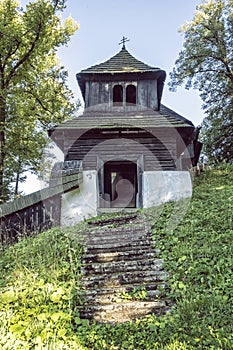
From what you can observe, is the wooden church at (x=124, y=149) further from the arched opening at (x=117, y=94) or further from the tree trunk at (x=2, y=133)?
the tree trunk at (x=2, y=133)

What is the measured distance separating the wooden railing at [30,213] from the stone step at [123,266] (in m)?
1.44

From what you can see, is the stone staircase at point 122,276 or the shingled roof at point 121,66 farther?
the shingled roof at point 121,66

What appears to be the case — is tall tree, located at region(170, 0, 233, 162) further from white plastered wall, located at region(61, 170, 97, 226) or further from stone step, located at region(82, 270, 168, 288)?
stone step, located at region(82, 270, 168, 288)

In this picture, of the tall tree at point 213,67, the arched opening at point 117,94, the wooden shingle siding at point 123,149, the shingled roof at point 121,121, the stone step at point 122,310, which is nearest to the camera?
the stone step at point 122,310

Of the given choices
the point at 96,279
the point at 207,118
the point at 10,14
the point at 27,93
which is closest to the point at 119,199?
the point at 27,93

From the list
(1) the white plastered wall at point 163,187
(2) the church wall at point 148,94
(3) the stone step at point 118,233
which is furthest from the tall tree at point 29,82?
(3) the stone step at point 118,233

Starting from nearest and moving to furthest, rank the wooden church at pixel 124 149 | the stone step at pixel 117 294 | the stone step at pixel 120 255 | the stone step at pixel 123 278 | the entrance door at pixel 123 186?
A: the stone step at pixel 117 294 → the stone step at pixel 123 278 → the stone step at pixel 120 255 → the wooden church at pixel 124 149 → the entrance door at pixel 123 186

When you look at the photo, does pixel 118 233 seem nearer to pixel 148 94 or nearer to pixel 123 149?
pixel 123 149

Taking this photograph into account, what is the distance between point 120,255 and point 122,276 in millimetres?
738

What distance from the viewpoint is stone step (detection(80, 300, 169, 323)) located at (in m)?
4.19

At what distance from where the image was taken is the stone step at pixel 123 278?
498 cm

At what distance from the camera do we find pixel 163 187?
1105 centimetres

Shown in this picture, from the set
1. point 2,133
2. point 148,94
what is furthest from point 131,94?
point 2,133

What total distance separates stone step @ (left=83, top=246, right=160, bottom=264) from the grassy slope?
171 millimetres
